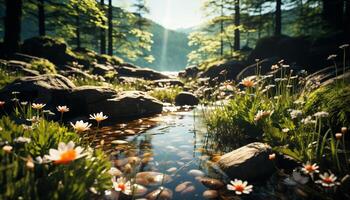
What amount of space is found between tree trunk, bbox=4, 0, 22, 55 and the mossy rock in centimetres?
1541

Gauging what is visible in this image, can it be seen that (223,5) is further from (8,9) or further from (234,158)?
(234,158)

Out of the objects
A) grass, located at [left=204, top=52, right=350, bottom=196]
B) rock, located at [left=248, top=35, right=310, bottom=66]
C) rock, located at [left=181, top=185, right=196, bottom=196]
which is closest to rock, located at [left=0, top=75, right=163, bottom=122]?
grass, located at [left=204, top=52, right=350, bottom=196]

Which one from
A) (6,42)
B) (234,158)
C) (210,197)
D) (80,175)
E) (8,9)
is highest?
(8,9)

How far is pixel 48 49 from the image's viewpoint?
18344 mm

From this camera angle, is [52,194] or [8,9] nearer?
[52,194]

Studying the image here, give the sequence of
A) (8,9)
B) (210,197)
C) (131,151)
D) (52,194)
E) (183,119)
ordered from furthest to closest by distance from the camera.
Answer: (8,9)
(183,119)
(131,151)
(210,197)
(52,194)

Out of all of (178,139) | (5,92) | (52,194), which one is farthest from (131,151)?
(5,92)

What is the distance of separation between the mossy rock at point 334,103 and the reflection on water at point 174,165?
1217 mm

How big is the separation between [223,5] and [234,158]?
29282 millimetres

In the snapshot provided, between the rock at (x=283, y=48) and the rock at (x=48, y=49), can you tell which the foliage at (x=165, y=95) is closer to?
the rock at (x=283, y=48)

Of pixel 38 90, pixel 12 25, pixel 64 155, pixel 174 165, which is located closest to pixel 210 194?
pixel 174 165

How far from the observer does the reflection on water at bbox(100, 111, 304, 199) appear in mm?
3369

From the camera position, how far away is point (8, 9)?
15.8 meters

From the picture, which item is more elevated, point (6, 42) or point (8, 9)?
point (8, 9)
